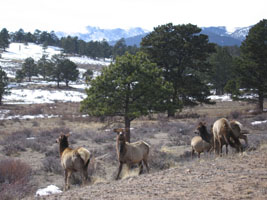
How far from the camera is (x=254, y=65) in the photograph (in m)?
30.6

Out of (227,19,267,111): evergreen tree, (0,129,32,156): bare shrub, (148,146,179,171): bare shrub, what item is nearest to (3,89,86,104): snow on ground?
(0,129,32,156): bare shrub

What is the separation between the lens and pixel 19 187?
347 inches

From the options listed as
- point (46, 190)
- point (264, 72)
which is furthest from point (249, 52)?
point (46, 190)

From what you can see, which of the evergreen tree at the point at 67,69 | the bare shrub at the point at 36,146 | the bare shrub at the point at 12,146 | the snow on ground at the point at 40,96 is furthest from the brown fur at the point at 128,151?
the evergreen tree at the point at 67,69

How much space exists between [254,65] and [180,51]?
7631 mm

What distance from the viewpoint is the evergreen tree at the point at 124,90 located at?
15.9 metres

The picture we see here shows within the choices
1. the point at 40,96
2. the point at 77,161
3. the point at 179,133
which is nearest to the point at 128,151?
the point at 77,161

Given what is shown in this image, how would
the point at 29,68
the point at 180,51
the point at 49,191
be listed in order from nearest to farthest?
the point at 49,191 → the point at 180,51 → the point at 29,68

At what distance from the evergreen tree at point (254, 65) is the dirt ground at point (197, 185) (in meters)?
24.3

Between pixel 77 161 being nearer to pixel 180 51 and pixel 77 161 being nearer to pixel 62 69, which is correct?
pixel 180 51

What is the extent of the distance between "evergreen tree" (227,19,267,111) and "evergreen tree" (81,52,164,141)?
57.9ft

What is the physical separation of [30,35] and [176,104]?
554 ft

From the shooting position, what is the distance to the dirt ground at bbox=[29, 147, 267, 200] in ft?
18.5

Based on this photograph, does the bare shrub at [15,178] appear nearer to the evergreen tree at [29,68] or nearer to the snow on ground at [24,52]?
the evergreen tree at [29,68]
